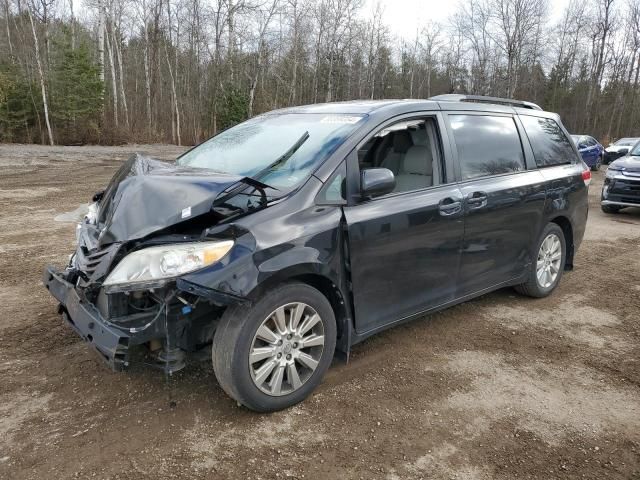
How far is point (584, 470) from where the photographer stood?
2.63 meters

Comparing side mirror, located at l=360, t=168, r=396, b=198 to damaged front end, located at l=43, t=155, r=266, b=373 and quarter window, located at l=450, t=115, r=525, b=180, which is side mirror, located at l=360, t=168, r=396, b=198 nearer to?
damaged front end, located at l=43, t=155, r=266, b=373

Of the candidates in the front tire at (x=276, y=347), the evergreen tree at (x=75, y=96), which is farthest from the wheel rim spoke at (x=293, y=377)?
the evergreen tree at (x=75, y=96)

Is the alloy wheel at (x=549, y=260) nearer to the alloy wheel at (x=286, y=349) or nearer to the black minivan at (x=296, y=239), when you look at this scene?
the black minivan at (x=296, y=239)

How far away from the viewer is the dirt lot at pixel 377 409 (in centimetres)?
261

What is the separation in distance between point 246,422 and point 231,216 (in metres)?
1.22

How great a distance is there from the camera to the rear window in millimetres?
4887

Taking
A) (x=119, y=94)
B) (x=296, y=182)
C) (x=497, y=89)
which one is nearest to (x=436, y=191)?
(x=296, y=182)

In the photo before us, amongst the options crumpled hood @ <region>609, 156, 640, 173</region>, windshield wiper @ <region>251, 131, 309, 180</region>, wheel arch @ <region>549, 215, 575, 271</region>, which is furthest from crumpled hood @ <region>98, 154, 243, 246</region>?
crumpled hood @ <region>609, 156, 640, 173</region>

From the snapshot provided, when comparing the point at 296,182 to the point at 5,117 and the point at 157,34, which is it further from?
the point at 157,34

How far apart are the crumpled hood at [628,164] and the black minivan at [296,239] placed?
24.0 ft

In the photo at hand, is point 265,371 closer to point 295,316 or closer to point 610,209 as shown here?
point 295,316

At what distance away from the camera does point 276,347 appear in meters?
2.94

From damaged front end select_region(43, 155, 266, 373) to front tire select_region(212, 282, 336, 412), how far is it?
20 centimetres

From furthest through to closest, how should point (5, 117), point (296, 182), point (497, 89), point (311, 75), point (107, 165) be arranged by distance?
point (497, 89), point (311, 75), point (5, 117), point (107, 165), point (296, 182)
